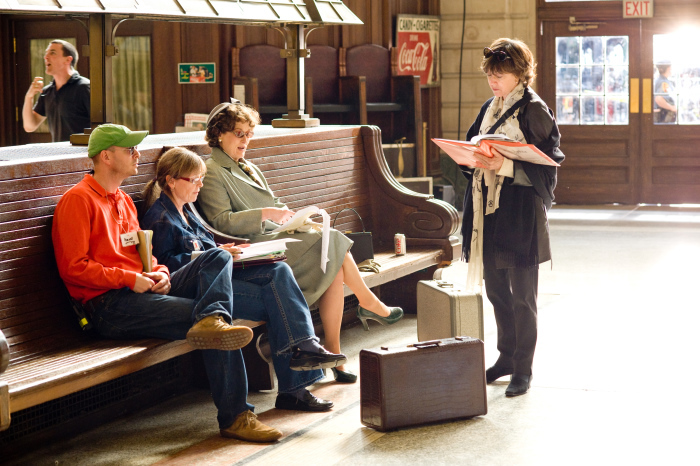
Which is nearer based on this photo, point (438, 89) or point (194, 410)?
point (194, 410)

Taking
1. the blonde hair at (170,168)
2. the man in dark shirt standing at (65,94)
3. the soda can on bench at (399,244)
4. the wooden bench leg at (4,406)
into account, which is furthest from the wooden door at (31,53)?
the wooden bench leg at (4,406)

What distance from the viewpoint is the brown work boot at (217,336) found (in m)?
3.33

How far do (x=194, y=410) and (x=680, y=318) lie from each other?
2990mm

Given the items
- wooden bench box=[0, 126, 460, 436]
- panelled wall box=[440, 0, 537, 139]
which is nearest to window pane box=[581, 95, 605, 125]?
panelled wall box=[440, 0, 537, 139]

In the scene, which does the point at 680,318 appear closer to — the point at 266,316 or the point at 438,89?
the point at 266,316

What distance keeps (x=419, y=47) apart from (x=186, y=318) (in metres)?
7.63

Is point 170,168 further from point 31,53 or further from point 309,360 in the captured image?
point 31,53

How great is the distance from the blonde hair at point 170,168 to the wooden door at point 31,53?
5.37m

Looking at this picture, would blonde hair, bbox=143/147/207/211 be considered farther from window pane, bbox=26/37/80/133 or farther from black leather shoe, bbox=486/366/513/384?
window pane, bbox=26/37/80/133

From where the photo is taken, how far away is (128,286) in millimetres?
3455

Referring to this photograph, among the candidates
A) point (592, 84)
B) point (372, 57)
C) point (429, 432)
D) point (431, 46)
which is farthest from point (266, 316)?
point (592, 84)

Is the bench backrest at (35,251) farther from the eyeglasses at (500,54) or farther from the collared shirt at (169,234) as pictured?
the eyeglasses at (500,54)

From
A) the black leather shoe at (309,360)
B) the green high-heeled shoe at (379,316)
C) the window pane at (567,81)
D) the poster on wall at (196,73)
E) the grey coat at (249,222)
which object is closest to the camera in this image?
the black leather shoe at (309,360)

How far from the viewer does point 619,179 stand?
36.4 ft
